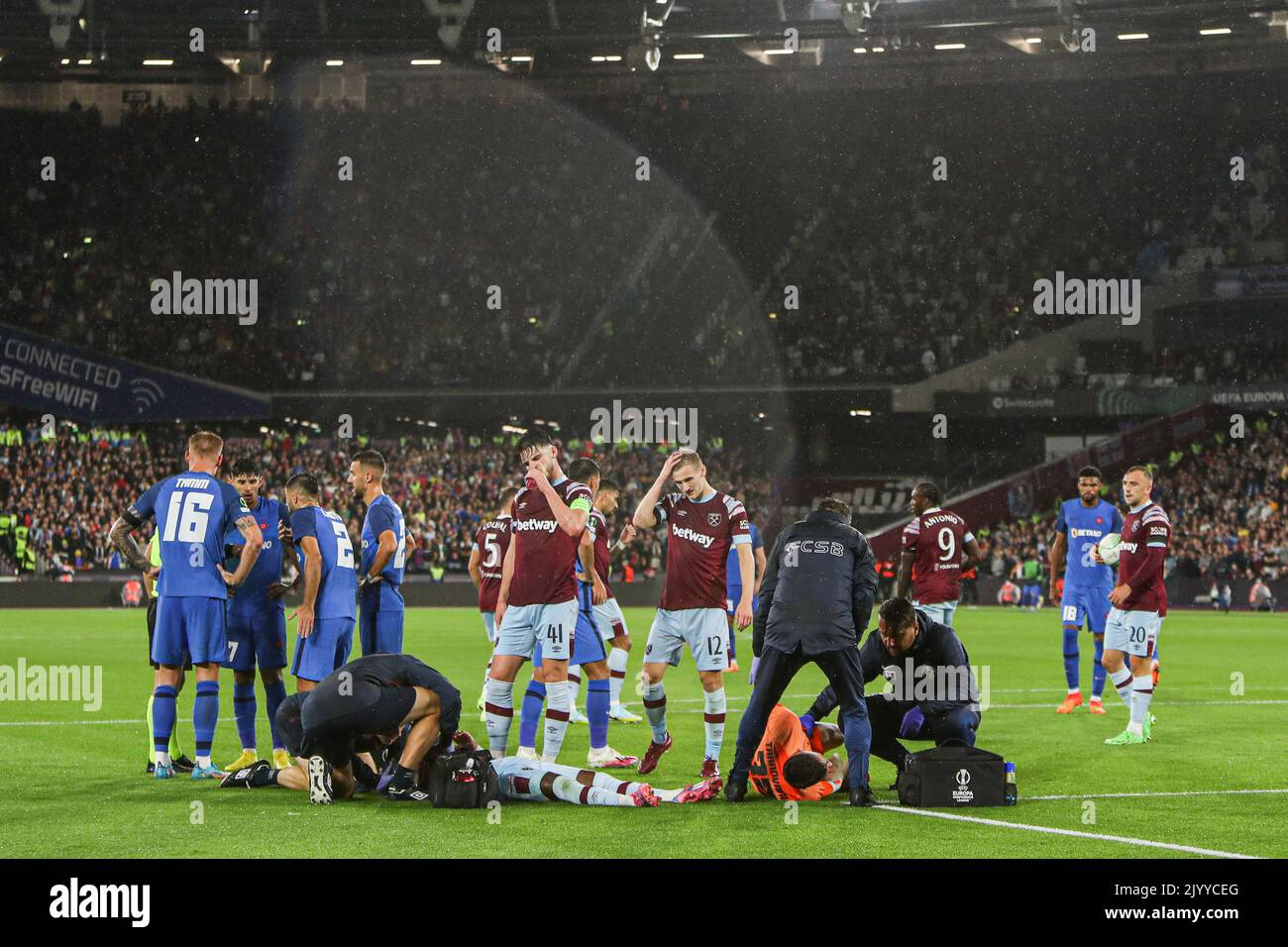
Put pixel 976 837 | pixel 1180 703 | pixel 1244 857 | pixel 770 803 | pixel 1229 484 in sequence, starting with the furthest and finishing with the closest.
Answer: pixel 1229 484
pixel 1180 703
pixel 770 803
pixel 976 837
pixel 1244 857

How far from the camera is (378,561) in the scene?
40.4 ft

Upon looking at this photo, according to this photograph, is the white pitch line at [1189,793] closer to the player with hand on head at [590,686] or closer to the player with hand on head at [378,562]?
the player with hand on head at [590,686]

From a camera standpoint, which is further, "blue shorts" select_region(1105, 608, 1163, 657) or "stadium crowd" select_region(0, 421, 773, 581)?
"stadium crowd" select_region(0, 421, 773, 581)

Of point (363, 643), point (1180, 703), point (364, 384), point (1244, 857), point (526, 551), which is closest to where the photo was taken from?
point (1244, 857)

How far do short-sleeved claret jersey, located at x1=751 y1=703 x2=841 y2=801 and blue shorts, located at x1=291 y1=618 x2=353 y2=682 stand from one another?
3285 millimetres

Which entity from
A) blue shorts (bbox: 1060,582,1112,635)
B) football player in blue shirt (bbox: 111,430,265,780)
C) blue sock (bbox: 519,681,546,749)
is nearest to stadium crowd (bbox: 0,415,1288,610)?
blue shorts (bbox: 1060,582,1112,635)

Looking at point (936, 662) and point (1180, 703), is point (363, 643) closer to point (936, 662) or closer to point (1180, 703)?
point (936, 662)

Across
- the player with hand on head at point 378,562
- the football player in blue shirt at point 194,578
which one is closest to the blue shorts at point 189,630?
the football player in blue shirt at point 194,578

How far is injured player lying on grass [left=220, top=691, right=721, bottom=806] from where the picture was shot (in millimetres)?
10047

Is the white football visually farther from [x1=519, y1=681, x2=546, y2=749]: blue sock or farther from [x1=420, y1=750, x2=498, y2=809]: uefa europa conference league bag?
[x1=420, y1=750, x2=498, y2=809]: uefa europa conference league bag

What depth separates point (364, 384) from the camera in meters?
51.2

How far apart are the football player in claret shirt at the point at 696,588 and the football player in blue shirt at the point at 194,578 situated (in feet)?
10.1

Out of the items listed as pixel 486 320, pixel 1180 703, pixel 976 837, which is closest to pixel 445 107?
pixel 486 320

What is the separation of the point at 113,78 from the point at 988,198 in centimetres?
3056
